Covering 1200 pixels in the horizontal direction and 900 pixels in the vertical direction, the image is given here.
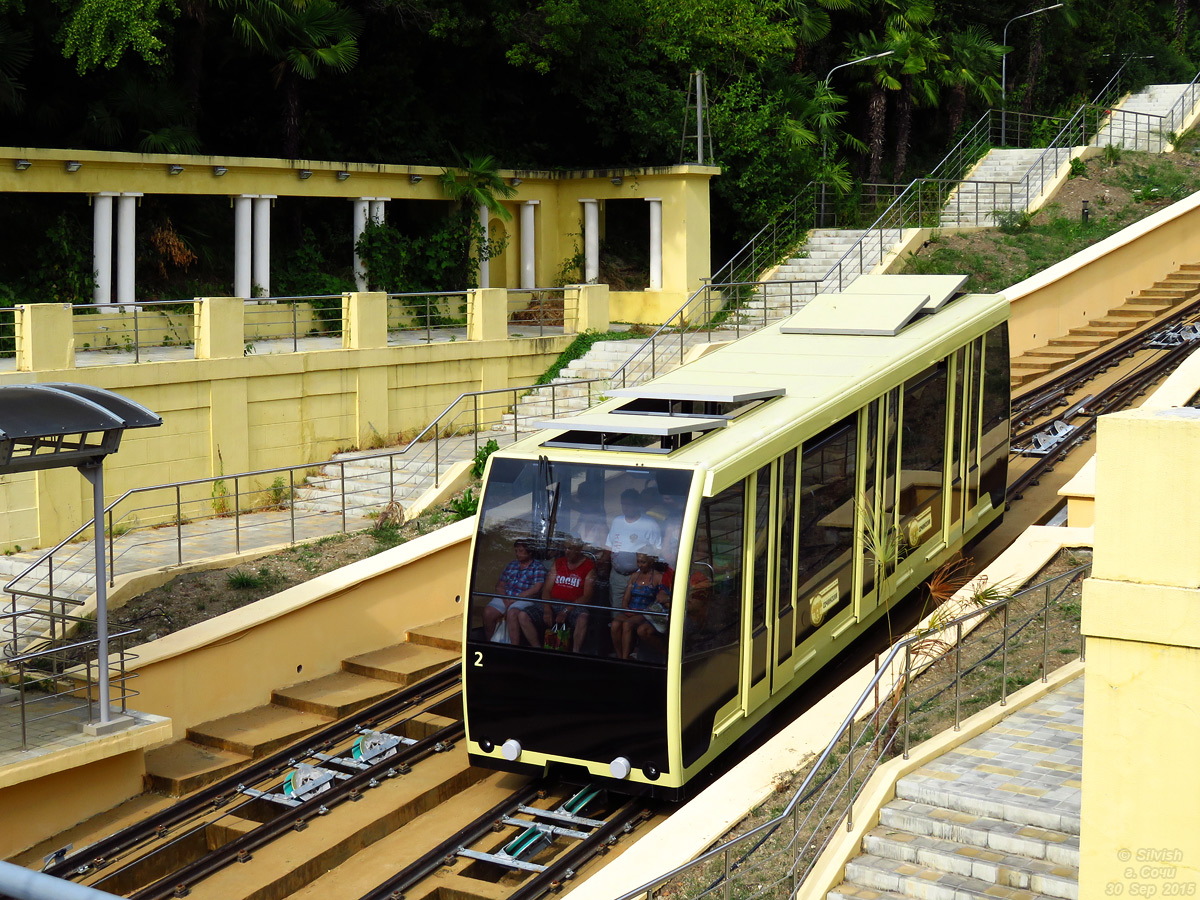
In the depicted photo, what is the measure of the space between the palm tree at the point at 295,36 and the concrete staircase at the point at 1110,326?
13.8m

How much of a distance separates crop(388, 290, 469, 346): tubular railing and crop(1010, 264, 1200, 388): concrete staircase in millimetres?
9946

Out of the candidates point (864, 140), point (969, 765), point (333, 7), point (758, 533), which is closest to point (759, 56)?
point (864, 140)

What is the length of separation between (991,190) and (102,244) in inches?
832

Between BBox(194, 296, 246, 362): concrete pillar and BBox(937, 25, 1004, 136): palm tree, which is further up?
BBox(937, 25, 1004, 136): palm tree

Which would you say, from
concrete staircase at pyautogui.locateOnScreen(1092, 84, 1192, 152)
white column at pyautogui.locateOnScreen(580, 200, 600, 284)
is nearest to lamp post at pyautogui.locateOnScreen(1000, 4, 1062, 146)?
concrete staircase at pyautogui.locateOnScreen(1092, 84, 1192, 152)

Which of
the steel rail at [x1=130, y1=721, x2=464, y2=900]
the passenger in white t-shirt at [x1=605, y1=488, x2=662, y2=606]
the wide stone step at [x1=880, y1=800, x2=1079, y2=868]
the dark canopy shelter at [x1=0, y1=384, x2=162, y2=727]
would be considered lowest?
the steel rail at [x1=130, y1=721, x2=464, y2=900]

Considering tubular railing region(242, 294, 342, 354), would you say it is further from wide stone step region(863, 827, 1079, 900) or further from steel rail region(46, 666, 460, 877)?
wide stone step region(863, 827, 1079, 900)

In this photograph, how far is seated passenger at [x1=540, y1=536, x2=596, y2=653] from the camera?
33.8 ft

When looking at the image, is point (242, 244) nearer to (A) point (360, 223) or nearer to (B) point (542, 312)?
(A) point (360, 223)

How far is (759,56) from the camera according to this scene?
30719 millimetres

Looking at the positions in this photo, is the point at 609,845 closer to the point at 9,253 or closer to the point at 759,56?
the point at 9,253

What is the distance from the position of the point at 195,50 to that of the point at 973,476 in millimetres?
17701

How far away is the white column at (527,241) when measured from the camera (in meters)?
28.9

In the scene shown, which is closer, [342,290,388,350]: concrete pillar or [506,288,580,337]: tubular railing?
[342,290,388,350]: concrete pillar
